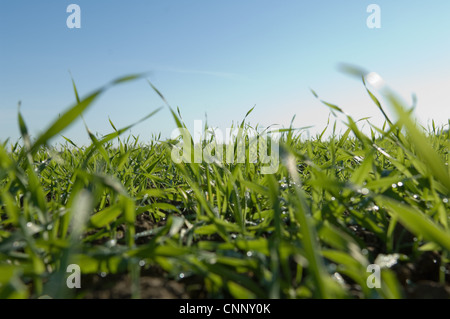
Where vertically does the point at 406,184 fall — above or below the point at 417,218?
below

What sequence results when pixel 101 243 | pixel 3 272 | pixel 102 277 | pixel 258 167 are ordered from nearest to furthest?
pixel 3 272, pixel 102 277, pixel 101 243, pixel 258 167

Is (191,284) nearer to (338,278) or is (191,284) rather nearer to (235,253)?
(235,253)

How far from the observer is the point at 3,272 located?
2.14 feet

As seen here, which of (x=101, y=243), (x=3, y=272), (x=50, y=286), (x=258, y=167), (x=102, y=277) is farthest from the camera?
(x=258, y=167)

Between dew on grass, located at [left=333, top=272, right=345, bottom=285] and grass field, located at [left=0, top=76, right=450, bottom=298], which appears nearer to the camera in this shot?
grass field, located at [left=0, top=76, right=450, bottom=298]

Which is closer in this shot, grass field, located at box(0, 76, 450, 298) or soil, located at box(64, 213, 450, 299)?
grass field, located at box(0, 76, 450, 298)

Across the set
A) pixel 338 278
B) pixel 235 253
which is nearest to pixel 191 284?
pixel 235 253

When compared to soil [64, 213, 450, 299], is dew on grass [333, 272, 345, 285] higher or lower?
higher

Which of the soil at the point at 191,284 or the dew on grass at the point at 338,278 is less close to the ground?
the dew on grass at the point at 338,278

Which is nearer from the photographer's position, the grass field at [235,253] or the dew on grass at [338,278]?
the grass field at [235,253]

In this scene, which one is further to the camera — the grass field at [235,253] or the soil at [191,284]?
the soil at [191,284]

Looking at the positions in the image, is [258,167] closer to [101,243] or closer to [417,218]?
[101,243]

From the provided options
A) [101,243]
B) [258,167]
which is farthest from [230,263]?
[258,167]
